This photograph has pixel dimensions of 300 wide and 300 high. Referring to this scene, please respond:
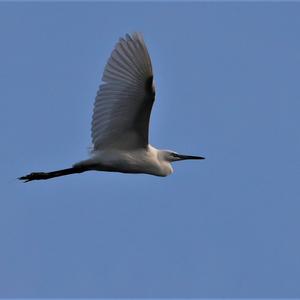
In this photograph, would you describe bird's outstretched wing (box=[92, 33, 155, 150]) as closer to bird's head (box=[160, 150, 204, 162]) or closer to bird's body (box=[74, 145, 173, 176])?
bird's body (box=[74, 145, 173, 176])

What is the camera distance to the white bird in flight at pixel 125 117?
474 inches

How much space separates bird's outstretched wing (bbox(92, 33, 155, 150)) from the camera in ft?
39.2

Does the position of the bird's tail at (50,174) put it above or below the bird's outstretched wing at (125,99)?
below

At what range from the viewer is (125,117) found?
500 inches

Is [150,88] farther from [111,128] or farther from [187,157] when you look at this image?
[187,157]

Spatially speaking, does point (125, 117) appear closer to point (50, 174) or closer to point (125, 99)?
point (125, 99)

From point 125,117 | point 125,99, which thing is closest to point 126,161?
point 125,117

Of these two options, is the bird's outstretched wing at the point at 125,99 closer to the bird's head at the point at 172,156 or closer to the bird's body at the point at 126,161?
the bird's body at the point at 126,161

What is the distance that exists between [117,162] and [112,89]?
3.79 ft

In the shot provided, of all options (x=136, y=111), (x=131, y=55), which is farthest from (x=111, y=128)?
(x=131, y=55)

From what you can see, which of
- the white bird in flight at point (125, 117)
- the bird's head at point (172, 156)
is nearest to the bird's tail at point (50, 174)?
the white bird in flight at point (125, 117)

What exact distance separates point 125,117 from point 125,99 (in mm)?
326

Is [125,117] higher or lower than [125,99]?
lower

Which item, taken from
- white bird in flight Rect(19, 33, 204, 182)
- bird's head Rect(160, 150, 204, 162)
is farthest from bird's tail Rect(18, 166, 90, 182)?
bird's head Rect(160, 150, 204, 162)
